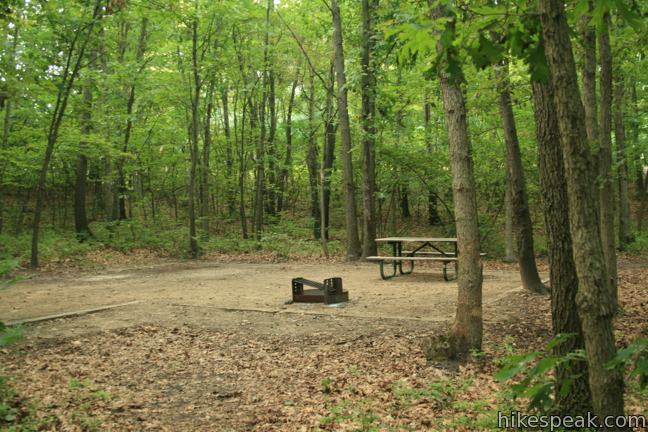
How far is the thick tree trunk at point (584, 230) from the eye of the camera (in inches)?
89.8

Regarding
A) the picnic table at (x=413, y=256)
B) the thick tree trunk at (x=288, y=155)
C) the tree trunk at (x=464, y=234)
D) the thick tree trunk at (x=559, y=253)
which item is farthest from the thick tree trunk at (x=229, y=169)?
the thick tree trunk at (x=559, y=253)

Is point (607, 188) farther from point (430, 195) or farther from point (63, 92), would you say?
point (63, 92)

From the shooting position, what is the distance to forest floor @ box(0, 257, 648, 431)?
4.24m

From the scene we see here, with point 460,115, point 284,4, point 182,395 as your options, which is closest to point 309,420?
point 182,395

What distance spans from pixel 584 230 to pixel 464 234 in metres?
3.24

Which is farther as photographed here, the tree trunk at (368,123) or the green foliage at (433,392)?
the tree trunk at (368,123)

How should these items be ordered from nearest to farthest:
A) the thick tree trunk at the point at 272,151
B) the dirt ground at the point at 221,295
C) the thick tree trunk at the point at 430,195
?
1. the dirt ground at the point at 221,295
2. the thick tree trunk at the point at 430,195
3. the thick tree trunk at the point at 272,151

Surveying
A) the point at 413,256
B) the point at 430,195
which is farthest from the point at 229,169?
the point at 413,256

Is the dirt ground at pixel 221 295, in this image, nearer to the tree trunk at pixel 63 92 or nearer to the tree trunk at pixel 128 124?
the tree trunk at pixel 63 92

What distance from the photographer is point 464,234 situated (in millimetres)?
5551

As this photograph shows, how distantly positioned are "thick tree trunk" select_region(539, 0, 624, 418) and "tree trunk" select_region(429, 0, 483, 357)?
10.1 feet

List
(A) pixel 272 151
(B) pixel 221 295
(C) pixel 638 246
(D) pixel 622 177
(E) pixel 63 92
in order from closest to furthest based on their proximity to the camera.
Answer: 1. (B) pixel 221 295
2. (E) pixel 63 92
3. (D) pixel 622 177
4. (C) pixel 638 246
5. (A) pixel 272 151

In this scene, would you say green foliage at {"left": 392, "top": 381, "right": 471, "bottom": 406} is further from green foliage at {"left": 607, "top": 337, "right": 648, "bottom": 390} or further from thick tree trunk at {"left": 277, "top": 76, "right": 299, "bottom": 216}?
thick tree trunk at {"left": 277, "top": 76, "right": 299, "bottom": 216}

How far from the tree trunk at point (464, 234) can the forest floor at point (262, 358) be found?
29 centimetres
